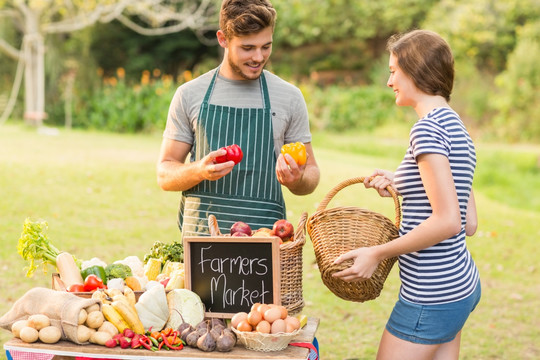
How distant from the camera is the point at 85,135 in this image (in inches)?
665

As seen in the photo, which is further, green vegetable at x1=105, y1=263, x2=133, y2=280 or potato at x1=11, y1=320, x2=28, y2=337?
green vegetable at x1=105, y1=263, x2=133, y2=280

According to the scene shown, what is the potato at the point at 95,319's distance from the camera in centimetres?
280

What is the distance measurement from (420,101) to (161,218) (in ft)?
24.0

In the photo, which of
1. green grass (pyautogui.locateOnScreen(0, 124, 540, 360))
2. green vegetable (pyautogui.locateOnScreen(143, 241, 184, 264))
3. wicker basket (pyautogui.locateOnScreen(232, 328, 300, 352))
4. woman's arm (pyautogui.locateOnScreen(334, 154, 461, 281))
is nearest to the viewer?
woman's arm (pyautogui.locateOnScreen(334, 154, 461, 281))

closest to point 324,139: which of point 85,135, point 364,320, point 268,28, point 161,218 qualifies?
point 85,135

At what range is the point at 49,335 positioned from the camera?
9.16 ft

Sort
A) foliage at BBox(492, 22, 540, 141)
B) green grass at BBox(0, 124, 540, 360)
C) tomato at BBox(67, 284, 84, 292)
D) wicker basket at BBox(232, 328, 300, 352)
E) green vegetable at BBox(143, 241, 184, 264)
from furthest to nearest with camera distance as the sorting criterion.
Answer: foliage at BBox(492, 22, 540, 141), green grass at BBox(0, 124, 540, 360), green vegetable at BBox(143, 241, 184, 264), tomato at BBox(67, 284, 84, 292), wicker basket at BBox(232, 328, 300, 352)

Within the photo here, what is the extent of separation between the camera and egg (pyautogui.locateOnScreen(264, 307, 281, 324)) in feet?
8.98

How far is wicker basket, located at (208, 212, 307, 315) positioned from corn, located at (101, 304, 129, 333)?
51cm

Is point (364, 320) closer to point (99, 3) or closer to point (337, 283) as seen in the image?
point (337, 283)

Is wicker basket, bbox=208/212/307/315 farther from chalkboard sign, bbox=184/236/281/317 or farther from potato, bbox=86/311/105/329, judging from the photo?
potato, bbox=86/311/105/329

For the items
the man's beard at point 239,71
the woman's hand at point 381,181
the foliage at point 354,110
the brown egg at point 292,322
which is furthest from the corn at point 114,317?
the foliage at point 354,110

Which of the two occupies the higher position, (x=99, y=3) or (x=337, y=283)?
(x=99, y=3)

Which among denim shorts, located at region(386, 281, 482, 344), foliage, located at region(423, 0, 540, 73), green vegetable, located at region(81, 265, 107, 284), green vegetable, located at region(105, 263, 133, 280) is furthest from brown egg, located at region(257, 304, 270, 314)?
foliage, located at region(423, 0, 540, 73)
